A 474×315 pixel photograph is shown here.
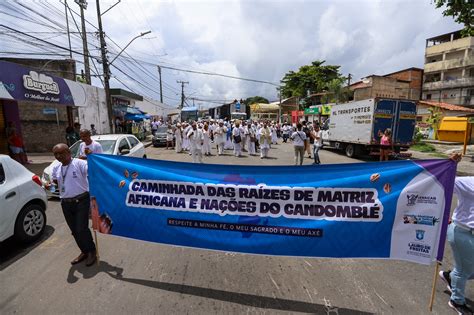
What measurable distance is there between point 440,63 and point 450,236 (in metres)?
50.8

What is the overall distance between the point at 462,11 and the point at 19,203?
16.8 m

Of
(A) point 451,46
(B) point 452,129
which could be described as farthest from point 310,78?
(B) point 452,129

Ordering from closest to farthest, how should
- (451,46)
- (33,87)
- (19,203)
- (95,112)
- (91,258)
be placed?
(91,258) < (19,203) < (33,87) < (95,112) < (451,46)

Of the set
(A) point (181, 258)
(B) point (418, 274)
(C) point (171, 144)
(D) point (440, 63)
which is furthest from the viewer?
(D) point (440, 63)

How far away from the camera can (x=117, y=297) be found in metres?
3.12

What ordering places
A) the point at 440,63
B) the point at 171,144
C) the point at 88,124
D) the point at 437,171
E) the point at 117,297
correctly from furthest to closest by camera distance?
the point at 440,63 → the point at 171,144 → the point at 88,124 → the point at 117,297 → the point at 437,171

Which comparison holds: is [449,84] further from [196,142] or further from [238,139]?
[196,142]

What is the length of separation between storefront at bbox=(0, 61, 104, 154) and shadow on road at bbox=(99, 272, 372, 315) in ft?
32.2

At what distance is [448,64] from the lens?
4050 centimetres

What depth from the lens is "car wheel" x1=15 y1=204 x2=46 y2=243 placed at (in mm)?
4376

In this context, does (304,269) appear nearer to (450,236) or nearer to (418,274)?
(418,274)

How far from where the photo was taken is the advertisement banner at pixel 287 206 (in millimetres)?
2930

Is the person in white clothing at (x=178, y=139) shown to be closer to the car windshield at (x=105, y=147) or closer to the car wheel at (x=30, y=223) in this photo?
the car windshield at (x=105, y=147)

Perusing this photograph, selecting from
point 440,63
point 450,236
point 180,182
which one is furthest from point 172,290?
point 440,63
